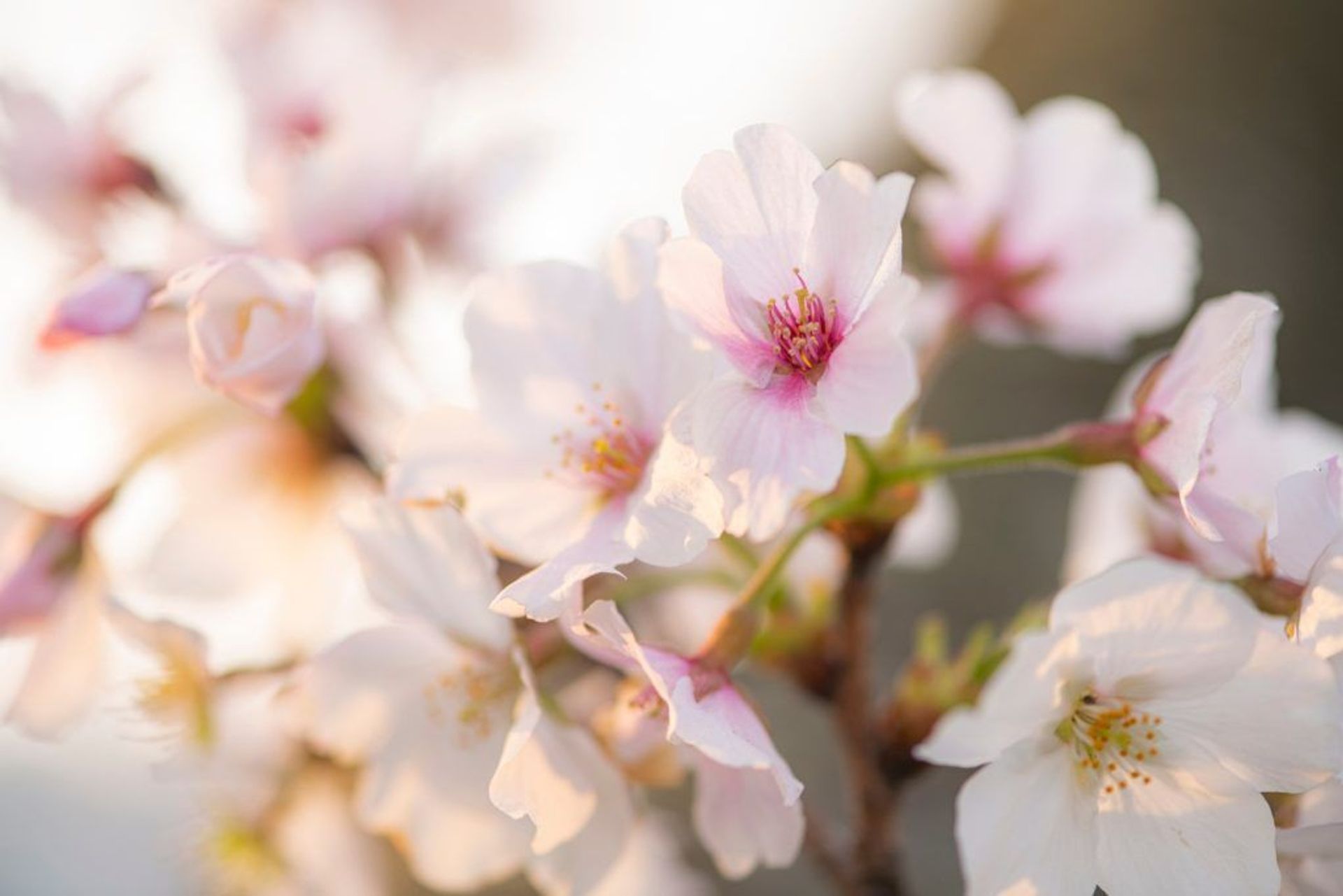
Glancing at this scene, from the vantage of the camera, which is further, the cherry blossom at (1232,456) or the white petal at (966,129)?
the white petal at (966,129)

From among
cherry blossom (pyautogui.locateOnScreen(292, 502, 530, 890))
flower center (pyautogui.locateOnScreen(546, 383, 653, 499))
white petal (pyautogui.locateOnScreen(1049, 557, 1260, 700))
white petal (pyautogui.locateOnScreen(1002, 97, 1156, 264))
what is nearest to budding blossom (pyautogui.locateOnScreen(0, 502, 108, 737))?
cherry blossom (pyautogui.locateOnScreen(292, 502, 530, 890))

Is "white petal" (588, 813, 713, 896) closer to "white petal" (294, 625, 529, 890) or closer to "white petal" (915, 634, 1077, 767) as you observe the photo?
"white petal" (294, 625, 529, 890)

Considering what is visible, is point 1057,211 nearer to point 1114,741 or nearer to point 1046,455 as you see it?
point 1046,455

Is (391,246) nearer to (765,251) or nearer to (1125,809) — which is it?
(765,251)

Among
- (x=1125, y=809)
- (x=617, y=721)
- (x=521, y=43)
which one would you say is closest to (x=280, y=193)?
(x=617, y=721)

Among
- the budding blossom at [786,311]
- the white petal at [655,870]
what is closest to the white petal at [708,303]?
the budding blossom at [786,311]

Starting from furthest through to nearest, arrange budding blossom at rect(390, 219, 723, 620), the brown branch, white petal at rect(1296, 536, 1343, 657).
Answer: the brown branch < budding blossom at rect(390, 219, 723, 620) < white petal at rect(1296, 536, 1343, 657)

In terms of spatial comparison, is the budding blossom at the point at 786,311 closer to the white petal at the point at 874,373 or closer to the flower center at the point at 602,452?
the white petal at the point at 874,373

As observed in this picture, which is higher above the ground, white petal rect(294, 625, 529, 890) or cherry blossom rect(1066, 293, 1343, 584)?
cherry blossom rect(1066, 293, 1343, 584)
